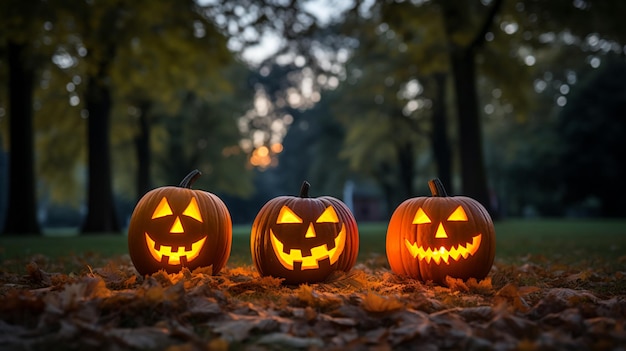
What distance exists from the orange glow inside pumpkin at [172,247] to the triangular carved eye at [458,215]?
2083mm

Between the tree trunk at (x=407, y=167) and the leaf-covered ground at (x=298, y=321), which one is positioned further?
the tree trunk at (x=407, y=167)

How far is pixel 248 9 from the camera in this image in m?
12.2

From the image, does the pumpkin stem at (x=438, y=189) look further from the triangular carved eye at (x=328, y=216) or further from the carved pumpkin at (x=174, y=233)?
the carved pumpkin at (x=174, y=233)

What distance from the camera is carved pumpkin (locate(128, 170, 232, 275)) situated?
3.98 meters

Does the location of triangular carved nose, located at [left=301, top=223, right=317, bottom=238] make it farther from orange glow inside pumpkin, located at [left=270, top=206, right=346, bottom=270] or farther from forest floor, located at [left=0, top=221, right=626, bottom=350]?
forest floor, located at [left=0, top=221, right=626, bottom=350]

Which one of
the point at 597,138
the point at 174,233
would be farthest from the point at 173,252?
the point at 597,138

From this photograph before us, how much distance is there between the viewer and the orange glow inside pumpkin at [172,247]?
400 centimetres

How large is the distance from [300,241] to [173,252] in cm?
111

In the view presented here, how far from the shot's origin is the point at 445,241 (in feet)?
12.6

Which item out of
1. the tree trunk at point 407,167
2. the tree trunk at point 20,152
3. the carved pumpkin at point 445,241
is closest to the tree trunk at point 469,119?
→ the carved pumpkin at point 445,241

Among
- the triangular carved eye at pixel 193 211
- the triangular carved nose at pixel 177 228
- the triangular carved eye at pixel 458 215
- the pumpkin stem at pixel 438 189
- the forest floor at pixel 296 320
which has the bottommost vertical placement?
the forest floor at pixel 296 320

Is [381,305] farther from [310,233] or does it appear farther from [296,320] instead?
[310,233]

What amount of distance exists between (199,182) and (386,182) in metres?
12.4

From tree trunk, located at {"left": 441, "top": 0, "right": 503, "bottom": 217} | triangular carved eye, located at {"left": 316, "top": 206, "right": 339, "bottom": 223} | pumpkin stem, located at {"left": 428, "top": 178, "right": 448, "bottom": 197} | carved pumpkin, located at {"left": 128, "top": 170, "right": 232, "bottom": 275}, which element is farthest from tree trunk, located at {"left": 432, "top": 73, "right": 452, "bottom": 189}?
carved pumpkin, located at {"left": 128, "top": 170, "right": 232, "bottom": 275}
